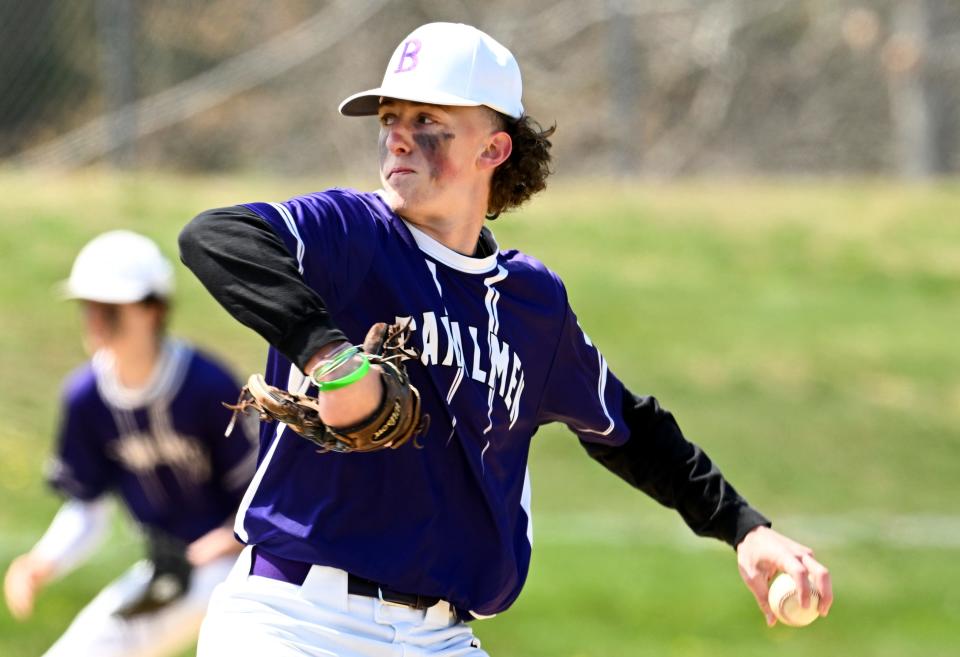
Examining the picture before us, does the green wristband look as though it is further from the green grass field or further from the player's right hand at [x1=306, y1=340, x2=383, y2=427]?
the green grass field

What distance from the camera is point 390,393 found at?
10.5 feet

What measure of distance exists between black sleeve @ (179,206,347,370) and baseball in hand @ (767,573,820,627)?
149 cm

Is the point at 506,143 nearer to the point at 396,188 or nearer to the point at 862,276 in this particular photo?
the point at 396,188

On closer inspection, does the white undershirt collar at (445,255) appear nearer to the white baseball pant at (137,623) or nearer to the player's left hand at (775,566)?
the player's left hand at (775,566)

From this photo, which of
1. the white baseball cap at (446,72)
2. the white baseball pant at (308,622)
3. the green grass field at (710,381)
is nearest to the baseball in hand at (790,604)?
the white baseball pant at (308,622)

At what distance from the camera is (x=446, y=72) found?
3859mm

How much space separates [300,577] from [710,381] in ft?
34.6

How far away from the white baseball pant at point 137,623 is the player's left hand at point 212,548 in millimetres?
39

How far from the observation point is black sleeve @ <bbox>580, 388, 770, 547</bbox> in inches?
176

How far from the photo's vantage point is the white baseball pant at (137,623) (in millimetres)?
5926

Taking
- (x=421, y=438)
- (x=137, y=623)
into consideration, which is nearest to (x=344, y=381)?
(x=421, y=438)

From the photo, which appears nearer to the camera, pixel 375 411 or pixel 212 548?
pixel 375 411

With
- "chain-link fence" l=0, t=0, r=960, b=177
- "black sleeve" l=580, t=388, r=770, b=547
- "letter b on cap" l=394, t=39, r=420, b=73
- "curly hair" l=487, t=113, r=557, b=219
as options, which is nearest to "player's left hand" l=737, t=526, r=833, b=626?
"black sleeve" l=580, t=388, r=770, b=547

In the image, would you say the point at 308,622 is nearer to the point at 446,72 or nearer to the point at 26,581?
the point at 446,72
